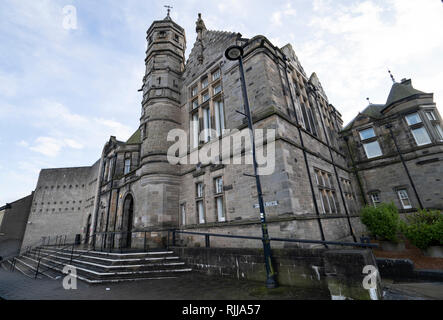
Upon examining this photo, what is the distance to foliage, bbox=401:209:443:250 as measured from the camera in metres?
8.73

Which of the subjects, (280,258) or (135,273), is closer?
(280,258)

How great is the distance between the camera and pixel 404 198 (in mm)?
15523

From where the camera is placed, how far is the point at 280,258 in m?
6.04

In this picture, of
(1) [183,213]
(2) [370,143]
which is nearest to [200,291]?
(1) [183,213]

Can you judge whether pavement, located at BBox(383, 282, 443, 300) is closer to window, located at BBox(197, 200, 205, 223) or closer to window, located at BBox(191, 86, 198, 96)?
window, located at BBox(197, 200, 205, 223)

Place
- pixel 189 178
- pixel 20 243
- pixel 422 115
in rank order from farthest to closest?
pixel 20 243, pixel 422 115, pixel 189 178

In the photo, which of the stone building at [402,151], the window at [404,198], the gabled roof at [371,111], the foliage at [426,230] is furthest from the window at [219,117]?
the window at [404,198]

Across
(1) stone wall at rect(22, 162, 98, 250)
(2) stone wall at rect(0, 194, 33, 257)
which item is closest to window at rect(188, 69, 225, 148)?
(1) stone wall at rect(22, 162, 98, 250)

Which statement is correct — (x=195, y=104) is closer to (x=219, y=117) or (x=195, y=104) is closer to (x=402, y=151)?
(x=219, y=117)

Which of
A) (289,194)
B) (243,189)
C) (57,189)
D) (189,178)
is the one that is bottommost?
(289,194)
